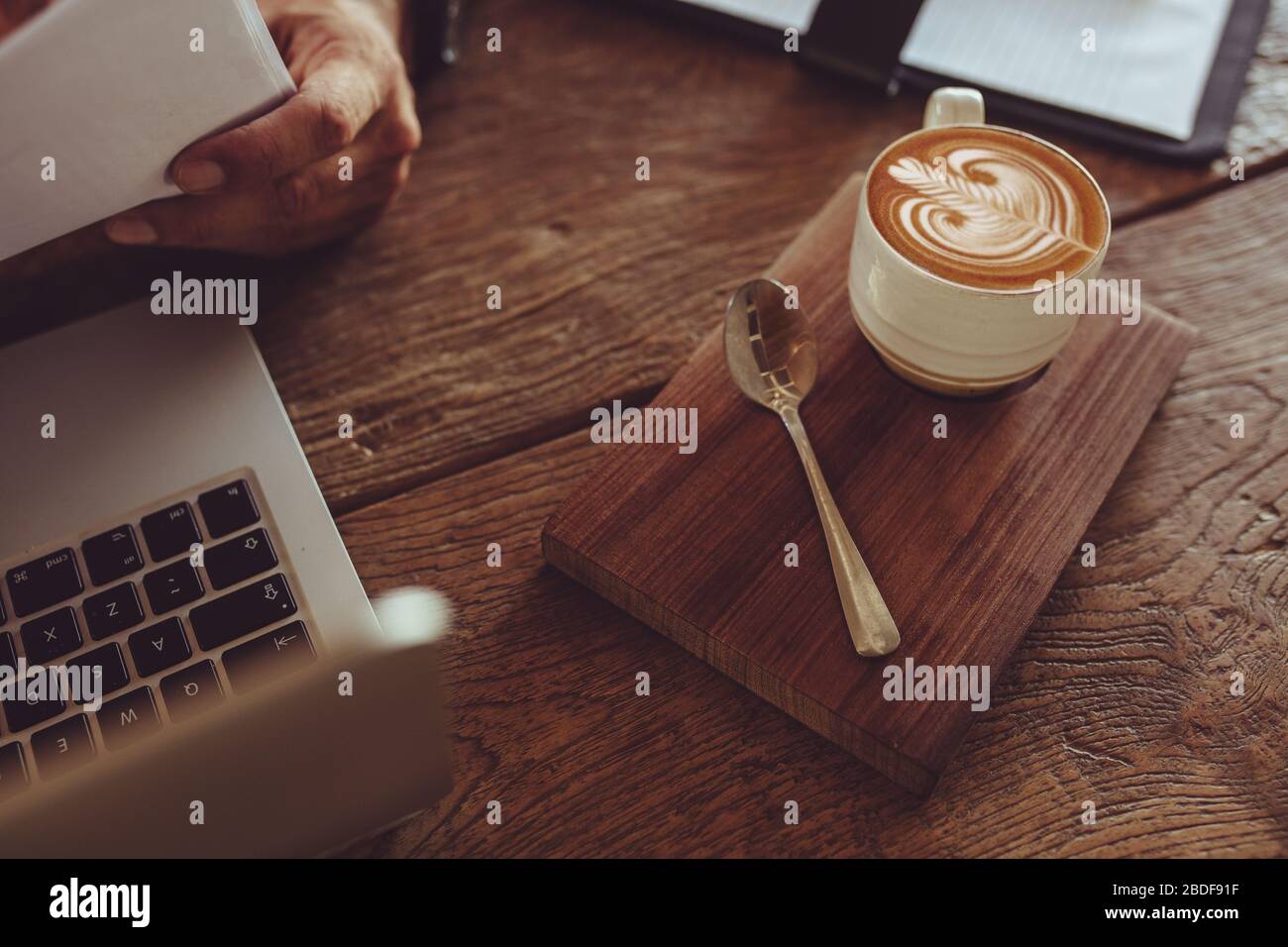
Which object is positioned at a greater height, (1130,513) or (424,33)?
(424,33)

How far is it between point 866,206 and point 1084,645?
290 millimetres

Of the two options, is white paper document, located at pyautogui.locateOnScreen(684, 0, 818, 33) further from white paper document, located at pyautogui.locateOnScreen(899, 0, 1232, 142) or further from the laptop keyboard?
the laptop keyboard

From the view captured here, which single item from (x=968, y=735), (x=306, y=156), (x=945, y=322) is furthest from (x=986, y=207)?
(x=306, y=156)

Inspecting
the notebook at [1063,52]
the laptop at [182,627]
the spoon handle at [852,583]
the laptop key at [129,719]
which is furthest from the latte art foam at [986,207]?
the laptop key at [129,719]

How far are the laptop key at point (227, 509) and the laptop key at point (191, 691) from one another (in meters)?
0.08

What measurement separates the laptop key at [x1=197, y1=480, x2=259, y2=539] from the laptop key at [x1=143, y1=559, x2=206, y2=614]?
3 cm

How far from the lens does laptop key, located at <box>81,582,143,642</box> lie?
1.61ft

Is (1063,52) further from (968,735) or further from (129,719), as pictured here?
(129,719)

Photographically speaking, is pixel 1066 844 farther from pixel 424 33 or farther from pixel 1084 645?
pixel 424 33

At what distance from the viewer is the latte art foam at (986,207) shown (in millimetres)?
539

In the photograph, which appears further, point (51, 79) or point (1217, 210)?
point (1217, 210)
